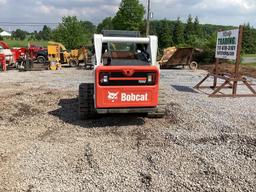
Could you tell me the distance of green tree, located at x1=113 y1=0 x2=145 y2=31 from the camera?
47469 mm

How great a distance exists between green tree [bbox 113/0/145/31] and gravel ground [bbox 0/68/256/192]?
40.5 m

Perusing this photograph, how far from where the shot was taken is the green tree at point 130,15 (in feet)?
156

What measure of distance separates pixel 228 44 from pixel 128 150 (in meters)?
7.37

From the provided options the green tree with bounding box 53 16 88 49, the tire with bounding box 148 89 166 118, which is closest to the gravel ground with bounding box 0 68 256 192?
the tire with bounding box 148 89 166 118

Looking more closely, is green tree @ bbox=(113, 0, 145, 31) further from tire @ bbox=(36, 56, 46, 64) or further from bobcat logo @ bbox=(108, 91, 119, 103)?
bobcat logo @ bbox=(108, 91, 119, 103)

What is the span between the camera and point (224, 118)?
7402 mm

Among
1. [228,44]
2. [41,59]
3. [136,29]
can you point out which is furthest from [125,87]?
[136,29]

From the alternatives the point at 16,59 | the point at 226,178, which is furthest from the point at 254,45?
the point at 226,178

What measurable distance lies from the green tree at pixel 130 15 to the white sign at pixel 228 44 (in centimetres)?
3652

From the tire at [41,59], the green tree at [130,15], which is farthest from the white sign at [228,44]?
the green tree at [130,15]

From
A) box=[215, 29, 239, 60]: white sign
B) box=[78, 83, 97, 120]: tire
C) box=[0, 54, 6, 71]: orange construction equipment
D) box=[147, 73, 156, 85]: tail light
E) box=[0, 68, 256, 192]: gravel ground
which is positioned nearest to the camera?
box=[0, 68, 256, 192]: gravel ground

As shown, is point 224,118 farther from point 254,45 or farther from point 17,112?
point 254,45

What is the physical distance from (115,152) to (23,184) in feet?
5.39

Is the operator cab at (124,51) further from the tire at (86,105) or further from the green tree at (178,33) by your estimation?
the green tree at (178,33)
